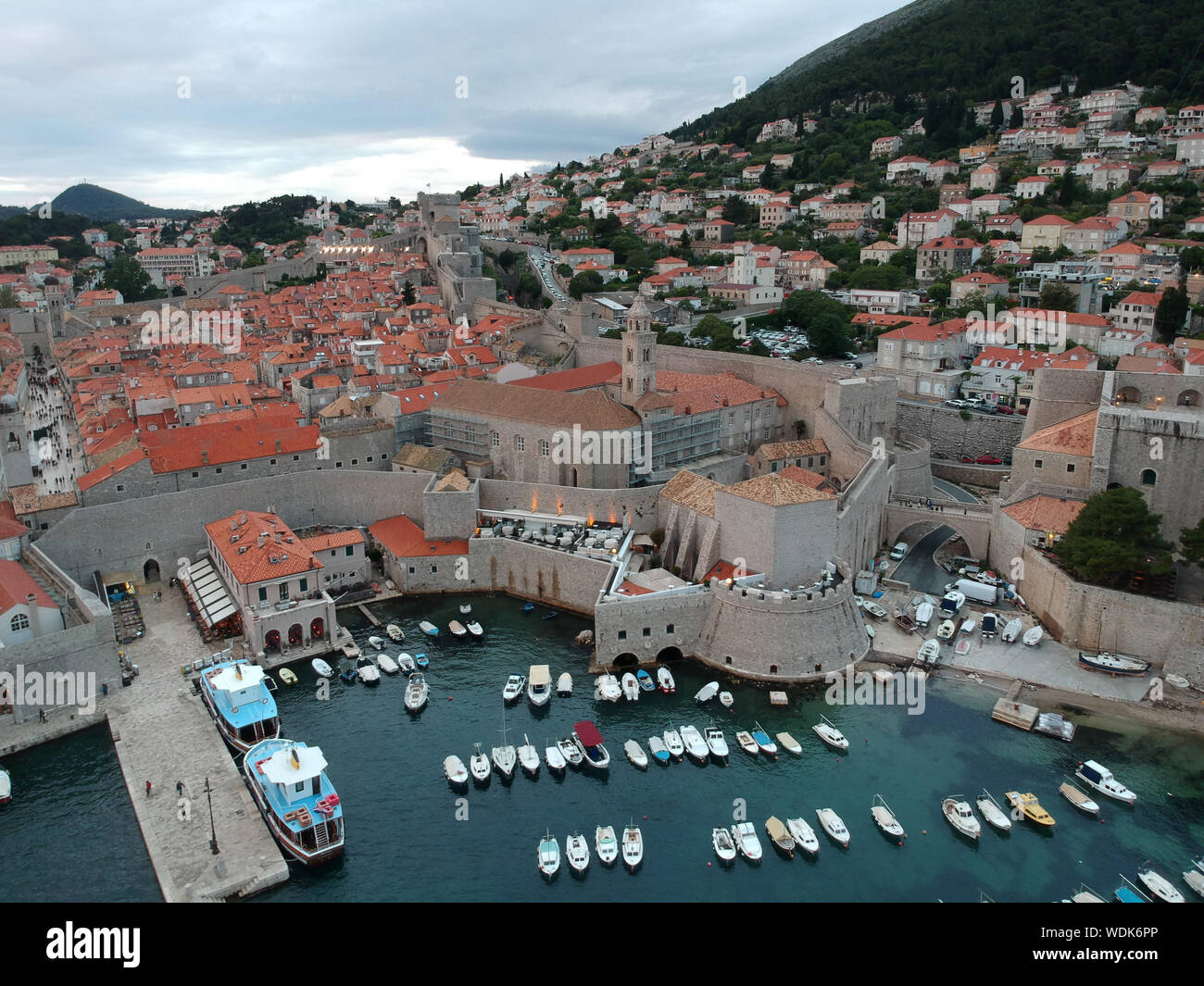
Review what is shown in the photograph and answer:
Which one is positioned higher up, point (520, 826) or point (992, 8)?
point (992, 8)

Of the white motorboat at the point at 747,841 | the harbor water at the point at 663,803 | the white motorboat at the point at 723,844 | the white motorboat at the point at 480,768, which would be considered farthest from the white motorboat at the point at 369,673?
the white motorboat at the point at 747,841

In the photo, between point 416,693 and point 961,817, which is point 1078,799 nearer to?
point 961,817

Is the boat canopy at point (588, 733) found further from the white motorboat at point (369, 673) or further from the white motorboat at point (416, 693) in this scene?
the white motorboat at point (369, 673)

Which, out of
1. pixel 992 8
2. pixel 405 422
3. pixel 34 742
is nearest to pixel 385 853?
pixel 34 742

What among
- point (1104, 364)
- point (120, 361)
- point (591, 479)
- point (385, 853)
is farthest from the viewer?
point (120, 361)

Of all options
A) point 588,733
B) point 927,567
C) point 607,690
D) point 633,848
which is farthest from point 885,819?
point 927,567

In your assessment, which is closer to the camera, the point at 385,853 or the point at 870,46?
the point at 385,853
